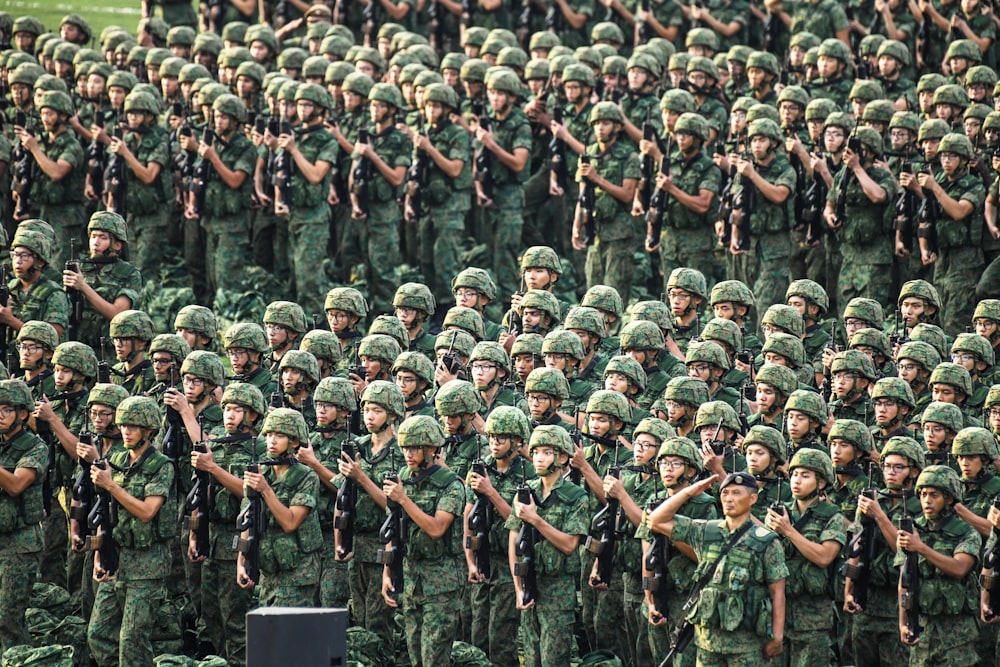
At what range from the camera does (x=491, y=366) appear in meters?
17.8

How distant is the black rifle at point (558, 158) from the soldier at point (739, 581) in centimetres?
782

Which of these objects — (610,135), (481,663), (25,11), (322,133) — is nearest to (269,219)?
(322,133)

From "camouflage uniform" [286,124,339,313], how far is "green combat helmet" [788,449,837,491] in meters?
7.60

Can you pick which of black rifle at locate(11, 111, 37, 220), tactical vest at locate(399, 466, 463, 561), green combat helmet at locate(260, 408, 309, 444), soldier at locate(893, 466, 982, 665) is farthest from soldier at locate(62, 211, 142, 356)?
soldier at locate(893, 466, 982, 665)

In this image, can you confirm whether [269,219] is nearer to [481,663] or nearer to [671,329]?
[671,329]

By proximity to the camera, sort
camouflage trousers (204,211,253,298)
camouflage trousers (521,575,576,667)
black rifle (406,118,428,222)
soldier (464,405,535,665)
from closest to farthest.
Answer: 1. camouflage trousers (521,575,576,667)
2. soldier (464,405,535,665)
3. black rifle (406,118,428,222)
4. camouflage trousers (204,211,253,298)

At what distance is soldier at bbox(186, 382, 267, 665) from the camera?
1669cm

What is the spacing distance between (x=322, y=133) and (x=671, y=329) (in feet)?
16.3

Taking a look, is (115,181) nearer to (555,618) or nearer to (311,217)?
(311,217)

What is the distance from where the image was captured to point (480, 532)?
1587 centimetres

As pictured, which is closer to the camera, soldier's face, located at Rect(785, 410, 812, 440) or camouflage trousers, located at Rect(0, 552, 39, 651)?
soldier's face, located at Rect(785, 410, 812, 440)

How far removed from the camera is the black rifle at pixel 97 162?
73.2ft

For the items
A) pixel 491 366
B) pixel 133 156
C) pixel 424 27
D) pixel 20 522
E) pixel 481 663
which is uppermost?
pixel 424 27

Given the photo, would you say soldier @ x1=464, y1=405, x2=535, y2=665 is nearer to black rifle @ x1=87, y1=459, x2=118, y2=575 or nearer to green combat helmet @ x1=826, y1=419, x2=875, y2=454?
green combat helmet @ x1=826, y1=419, x2=875, y2=454
